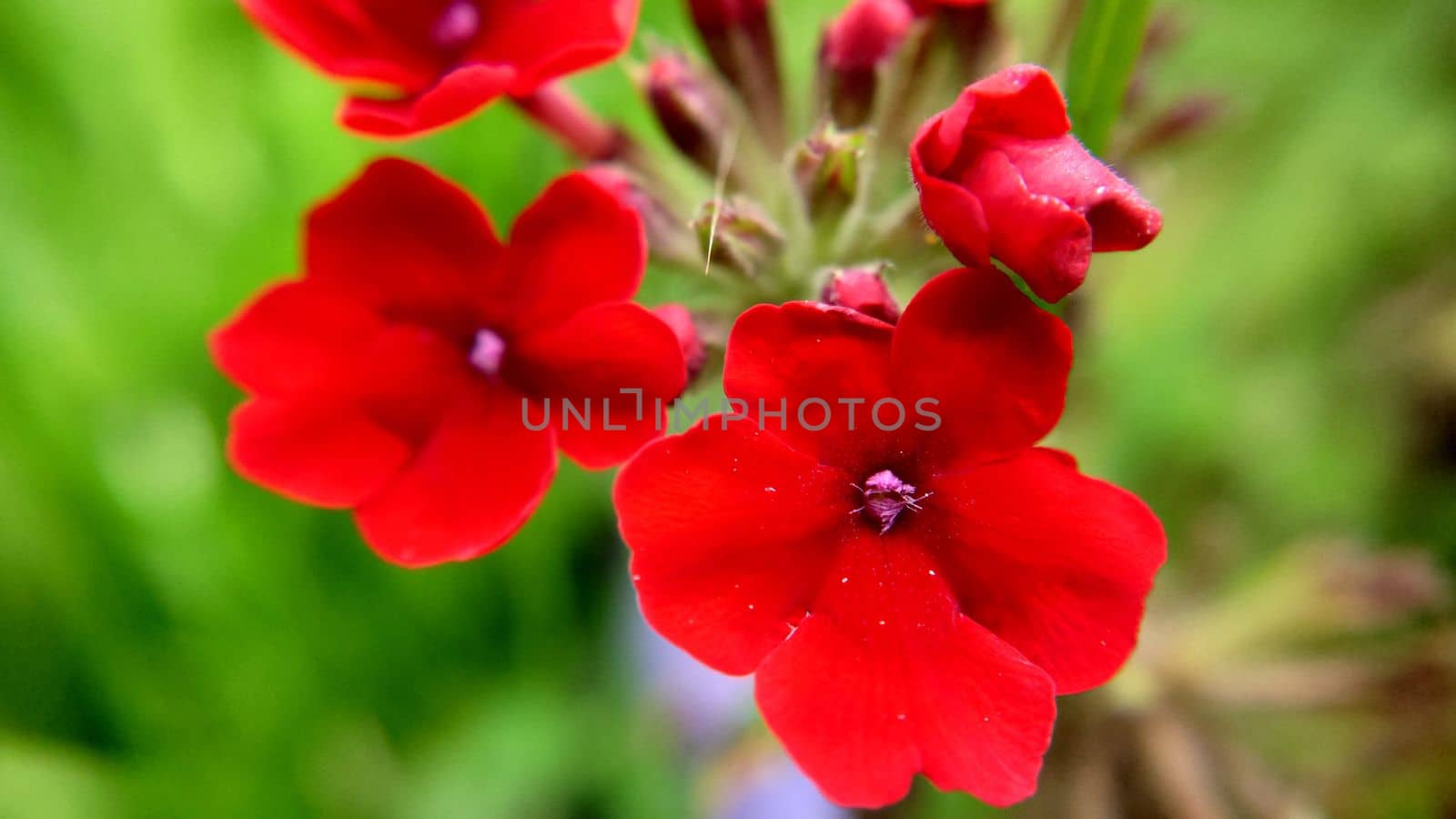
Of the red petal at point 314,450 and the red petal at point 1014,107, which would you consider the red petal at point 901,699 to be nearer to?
the red petal at point 1014,107

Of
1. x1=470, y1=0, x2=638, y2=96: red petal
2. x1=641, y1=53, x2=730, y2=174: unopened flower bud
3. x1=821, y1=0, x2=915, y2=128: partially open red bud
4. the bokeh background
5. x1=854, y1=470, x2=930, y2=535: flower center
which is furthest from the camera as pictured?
the bokeh background

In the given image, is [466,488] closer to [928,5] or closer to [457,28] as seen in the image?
[457,28]

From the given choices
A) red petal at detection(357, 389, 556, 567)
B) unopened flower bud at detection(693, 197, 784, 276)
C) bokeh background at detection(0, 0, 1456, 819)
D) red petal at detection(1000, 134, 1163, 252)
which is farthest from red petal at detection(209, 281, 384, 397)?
bokeh background at detection(0, 0, 1456, 819)

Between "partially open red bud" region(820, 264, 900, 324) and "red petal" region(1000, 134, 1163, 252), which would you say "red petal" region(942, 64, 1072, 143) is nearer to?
"red petal" region(1000, 134, 1163, 252)

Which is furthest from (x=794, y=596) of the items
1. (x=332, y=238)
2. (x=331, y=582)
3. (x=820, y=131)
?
(x=331, y=582)

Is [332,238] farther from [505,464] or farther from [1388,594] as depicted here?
[1388,594]

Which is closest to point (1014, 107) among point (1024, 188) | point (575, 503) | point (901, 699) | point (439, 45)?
point (1024, 188)
